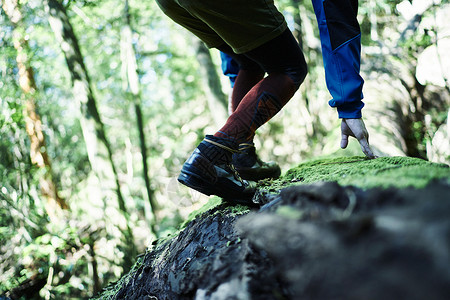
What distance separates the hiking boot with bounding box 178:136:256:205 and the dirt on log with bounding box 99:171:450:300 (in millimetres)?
523

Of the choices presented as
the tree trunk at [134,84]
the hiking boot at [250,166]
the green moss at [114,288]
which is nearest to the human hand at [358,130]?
the hiking boot at [250,166]

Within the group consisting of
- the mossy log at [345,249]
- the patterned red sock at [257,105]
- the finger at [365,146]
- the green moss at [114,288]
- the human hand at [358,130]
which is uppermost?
the patterned red sock at [257,105]

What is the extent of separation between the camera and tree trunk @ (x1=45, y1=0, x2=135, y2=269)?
11.9 feet

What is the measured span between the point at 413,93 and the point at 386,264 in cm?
468

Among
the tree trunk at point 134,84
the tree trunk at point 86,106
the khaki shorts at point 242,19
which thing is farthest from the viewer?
the tree trunk at point 134,84

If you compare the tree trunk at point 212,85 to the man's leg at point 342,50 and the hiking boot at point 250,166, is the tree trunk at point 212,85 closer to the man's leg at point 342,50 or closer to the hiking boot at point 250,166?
the hiking boot at point 250,166

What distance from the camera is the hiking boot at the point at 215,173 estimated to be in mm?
1468

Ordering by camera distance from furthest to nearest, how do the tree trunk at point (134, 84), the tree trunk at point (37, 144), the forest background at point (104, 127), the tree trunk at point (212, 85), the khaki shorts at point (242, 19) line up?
the tree trunk at point (37, 144) → the tree trunk at point (134, 84) → the tree trunk at point (212, 85) → the forest background at point (104, 127) → the khaki shorts at point (242, 19)

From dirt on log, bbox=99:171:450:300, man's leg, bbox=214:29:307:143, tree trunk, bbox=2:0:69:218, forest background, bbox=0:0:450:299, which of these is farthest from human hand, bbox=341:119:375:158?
tree trunk, bbox=2:0:69:218

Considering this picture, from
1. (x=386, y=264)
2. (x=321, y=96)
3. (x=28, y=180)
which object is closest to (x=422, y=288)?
(x=386, y=264)

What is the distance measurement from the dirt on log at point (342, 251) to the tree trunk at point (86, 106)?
10.0 ft

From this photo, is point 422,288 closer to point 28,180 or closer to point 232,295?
point 232,295

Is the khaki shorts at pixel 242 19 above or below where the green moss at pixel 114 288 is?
above

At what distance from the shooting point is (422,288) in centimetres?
47
